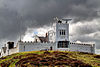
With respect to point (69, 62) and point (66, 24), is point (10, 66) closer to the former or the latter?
point (69, 62)

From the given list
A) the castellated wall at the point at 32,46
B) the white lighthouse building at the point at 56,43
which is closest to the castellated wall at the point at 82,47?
the white lighthouse building at the point at 56,43

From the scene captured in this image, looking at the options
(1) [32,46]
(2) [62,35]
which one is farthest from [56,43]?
(1) [32,46]

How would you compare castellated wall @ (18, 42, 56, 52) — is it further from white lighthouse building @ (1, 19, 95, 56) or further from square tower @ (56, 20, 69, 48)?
square tower @ (56, 20, 69, 48)

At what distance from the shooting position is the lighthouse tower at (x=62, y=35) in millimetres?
66625

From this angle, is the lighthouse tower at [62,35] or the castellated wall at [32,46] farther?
the lighthouse tower at [62,35]

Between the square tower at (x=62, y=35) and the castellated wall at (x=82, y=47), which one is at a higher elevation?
the square tower at (x=62, y=35)

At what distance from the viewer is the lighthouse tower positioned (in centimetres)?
6662

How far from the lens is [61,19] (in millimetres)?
68625

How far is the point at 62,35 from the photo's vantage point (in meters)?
66.8

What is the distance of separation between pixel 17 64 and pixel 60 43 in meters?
27.9

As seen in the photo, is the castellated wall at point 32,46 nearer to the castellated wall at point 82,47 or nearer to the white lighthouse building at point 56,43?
the white lighthouse building at point 56,43

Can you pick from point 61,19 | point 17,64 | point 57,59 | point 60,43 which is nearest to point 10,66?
point 17,64

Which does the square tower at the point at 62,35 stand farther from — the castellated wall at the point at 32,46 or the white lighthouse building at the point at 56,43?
the castellated wall at the point at 32,46

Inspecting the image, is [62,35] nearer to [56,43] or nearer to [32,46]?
[56,43]
